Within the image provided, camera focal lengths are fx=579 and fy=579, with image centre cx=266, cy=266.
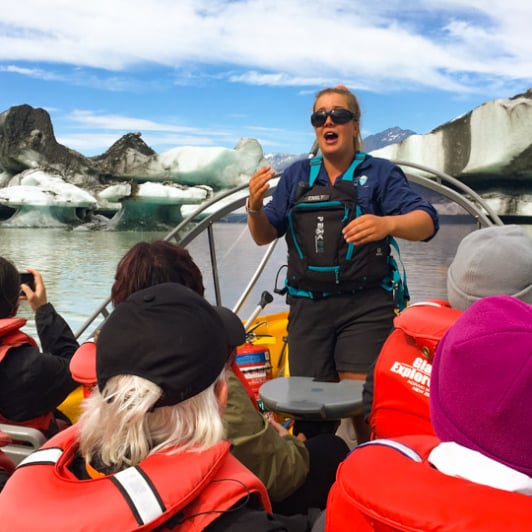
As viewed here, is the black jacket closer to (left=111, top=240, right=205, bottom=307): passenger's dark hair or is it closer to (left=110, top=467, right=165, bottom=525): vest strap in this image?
(left=111, top=240, right=205, bottom=307): passenger's dark hair

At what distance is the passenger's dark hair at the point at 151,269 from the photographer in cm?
159

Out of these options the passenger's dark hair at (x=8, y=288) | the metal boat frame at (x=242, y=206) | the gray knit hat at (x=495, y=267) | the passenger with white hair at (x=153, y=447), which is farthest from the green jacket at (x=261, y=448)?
the metal boat frame at (x=242, y=206)

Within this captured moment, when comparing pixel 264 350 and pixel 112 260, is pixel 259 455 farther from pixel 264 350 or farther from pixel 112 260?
pixel 112 260

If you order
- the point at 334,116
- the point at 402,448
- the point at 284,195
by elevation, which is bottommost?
the point at 402,448

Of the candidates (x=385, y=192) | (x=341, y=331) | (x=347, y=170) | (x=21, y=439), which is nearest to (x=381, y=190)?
(x=385, y=192)

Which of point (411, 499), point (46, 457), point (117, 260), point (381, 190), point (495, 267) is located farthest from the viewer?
point (117, 260)

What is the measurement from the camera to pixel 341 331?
2080mm

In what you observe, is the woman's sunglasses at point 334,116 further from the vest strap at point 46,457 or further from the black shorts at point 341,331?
the vest strap at point 46,457

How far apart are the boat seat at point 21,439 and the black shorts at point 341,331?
2.97 feet

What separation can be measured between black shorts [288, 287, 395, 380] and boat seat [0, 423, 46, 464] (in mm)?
906

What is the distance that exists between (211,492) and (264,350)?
228cm

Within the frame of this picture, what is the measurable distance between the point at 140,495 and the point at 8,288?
1202 mm

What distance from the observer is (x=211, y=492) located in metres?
0.91

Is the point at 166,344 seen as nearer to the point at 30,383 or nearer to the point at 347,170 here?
the point at 30,383
